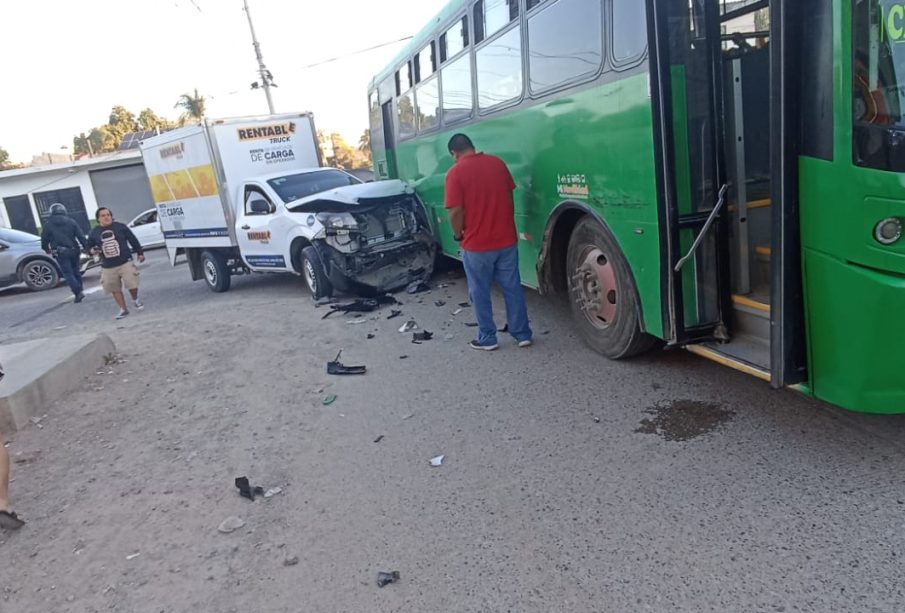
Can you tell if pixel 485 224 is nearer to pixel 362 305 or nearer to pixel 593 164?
pixel 593 164

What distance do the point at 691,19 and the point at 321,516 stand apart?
11.8 feet

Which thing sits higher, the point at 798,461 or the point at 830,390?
the point at 830,390

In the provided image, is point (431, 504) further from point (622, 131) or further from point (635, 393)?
point (622, 131)

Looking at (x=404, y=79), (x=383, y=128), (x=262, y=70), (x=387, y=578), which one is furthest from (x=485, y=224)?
(x=262, y=70)

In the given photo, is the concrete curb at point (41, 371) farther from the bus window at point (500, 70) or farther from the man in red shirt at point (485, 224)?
the bus window at point (500, 70)

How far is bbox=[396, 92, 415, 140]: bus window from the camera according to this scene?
10.3 meters

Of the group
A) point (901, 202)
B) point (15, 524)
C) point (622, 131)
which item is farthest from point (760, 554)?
point (15, 524)

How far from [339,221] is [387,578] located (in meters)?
6.62

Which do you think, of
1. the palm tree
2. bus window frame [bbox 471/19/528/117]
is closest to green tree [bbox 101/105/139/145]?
the palm tree

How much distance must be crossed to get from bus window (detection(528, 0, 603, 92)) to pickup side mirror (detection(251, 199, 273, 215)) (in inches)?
227

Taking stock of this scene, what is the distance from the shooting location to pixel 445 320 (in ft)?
25.9

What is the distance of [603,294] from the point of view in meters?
5.44

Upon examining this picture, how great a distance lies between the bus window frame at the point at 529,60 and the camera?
15.4 ft

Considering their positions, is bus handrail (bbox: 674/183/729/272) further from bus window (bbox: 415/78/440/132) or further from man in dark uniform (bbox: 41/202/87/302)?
man in dark uniform (bbox: 41/202/87/302)
